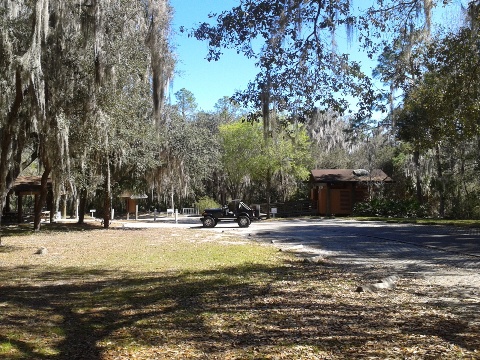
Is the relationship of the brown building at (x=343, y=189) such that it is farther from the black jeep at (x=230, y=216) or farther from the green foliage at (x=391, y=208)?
the black jeep at (x=230, y=216)

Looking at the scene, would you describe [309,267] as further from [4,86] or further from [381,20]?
[4,86]

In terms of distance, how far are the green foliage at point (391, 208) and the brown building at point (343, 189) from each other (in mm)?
2003

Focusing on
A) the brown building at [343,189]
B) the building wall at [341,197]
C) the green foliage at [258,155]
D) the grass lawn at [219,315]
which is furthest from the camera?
the building wall at [341,197]

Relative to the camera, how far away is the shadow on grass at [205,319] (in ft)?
14.9

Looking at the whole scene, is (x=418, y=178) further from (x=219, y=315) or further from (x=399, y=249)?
(x=219, y=315)

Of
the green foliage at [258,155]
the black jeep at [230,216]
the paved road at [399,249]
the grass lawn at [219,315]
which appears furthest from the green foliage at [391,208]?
the grass lawn at [219,315]

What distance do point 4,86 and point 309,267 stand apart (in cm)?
963

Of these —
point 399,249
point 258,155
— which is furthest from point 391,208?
point 399,249

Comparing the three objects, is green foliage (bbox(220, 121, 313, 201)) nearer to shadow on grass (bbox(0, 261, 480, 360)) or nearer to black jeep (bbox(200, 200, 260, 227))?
black jeep (bbox(200, 200, 260, 227))

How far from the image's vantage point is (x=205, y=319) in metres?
5.62

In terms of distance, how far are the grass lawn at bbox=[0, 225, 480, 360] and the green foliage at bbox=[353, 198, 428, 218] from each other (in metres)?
23.5

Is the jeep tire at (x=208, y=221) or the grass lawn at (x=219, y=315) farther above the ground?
the jeep tire at (x=208, y=221)

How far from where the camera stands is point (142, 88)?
1758 centimetres

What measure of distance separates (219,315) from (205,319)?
9.7 inches
